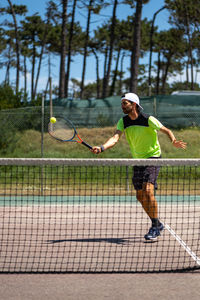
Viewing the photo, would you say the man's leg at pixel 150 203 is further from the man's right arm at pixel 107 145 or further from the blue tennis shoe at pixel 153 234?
the man's right arm at pixel 107 145

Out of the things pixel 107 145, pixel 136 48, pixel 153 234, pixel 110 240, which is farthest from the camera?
pixel 136 48

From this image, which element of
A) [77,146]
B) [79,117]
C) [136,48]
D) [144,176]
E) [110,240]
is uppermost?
[136,48]

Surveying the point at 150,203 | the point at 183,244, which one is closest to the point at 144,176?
the point at 150,203

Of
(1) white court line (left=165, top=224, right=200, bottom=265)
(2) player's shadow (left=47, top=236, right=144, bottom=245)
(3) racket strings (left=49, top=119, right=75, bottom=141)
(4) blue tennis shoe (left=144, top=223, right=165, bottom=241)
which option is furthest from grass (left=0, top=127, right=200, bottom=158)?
(4) blue tennis shoe (left=144, top=223, right=165, bottom=241)

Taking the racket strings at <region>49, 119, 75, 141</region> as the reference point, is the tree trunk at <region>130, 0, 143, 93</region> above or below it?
above

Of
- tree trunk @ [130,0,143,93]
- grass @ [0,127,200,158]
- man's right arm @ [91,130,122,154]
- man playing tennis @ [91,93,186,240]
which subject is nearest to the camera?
man's right arm @ [91,130,122,154]

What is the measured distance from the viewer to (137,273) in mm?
5004

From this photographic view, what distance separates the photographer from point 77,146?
14.5 meters

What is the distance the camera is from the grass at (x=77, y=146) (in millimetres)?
14727

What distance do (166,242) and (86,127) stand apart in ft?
29.8

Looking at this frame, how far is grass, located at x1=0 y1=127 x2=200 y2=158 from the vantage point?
48.3 ft

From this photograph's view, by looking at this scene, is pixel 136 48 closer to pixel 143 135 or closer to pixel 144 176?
pixel 143 135

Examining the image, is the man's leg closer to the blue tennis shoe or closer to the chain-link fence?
the blue tennis shoe

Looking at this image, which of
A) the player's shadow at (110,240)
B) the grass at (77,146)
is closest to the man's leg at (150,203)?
the player's shadow at (110,240)
